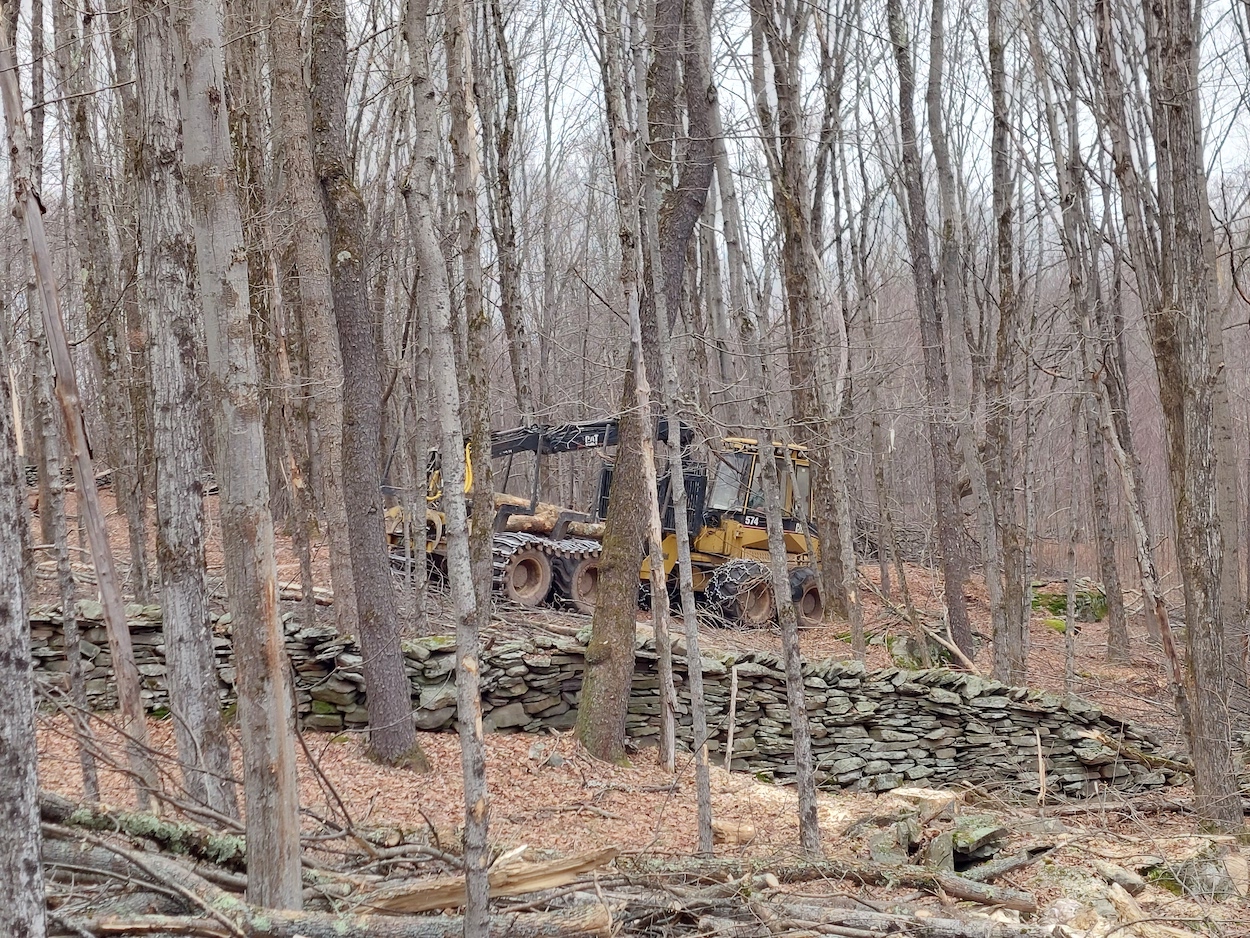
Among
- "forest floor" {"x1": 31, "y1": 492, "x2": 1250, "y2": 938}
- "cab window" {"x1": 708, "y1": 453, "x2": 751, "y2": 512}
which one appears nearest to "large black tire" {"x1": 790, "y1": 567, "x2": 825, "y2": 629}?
"cab window" {"x1": 708, "y1": 453, "x2": 751, "y2": 512}

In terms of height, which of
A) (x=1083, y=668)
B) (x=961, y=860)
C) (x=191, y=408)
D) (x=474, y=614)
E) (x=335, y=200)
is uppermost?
(x=335, y=200)

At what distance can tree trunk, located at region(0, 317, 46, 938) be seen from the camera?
84.6 inches

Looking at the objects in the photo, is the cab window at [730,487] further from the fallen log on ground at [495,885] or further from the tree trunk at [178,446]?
the fallen log on ground at [495,885]

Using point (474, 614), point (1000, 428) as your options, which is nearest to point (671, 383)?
point (474, 614)

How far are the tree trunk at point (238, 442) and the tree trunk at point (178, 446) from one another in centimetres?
174

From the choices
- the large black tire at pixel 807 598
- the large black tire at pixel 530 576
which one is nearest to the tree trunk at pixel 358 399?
the large black tire at pixel 530 576

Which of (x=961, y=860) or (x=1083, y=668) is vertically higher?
(x=961, y=860)

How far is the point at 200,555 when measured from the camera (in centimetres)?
479

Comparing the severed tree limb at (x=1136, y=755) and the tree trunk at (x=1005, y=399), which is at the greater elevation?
the tree trunk at (x=1005, y=399)

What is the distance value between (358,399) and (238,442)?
374 centimetres

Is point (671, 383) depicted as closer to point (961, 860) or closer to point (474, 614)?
point (474, 614)

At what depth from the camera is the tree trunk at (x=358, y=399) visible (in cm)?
666

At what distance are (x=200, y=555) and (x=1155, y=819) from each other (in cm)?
667

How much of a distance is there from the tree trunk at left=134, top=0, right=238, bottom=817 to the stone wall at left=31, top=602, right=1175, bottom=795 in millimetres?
3174
